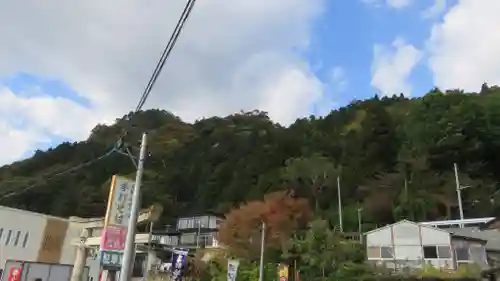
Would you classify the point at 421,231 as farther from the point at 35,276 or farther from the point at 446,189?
the point at 35,276

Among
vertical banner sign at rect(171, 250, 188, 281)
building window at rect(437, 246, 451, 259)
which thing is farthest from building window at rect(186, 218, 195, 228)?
building window at rect(437, 246, 451, 259)

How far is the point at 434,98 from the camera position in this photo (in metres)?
45.2

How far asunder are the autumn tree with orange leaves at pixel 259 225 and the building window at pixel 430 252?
350 inches

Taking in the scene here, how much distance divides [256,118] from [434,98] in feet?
106

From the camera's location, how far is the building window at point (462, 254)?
2484 cm

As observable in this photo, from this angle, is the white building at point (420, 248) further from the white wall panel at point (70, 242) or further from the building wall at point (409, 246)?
the white wall panel at point (70, 242)

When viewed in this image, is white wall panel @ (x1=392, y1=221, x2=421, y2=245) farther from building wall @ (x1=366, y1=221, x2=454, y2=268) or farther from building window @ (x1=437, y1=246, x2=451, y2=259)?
building window @ (x1=437, y1=246, x2=451, y2=259)

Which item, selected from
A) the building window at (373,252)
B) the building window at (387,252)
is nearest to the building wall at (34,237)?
the building window at (373,252)

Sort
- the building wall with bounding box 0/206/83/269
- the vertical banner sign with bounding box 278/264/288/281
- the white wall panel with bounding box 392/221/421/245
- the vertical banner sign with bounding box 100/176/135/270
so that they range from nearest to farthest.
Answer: the vertical banner sign with bounding box 100/176/135/270, the vertical banner sign with bounding box 278/264/288/281, the white wall panel with bounding box 392/221/421/245, the building wall with bounding box 0/206/83/269

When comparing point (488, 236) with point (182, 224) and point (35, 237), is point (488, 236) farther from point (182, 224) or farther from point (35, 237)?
point (35, 237)

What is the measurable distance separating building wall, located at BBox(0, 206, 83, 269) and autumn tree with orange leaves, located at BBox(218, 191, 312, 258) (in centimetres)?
1573

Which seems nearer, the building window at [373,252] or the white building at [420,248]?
the white building at [420,248]

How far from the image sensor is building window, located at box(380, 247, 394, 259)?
26947 millimetres

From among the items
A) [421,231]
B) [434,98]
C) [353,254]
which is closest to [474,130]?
[434,98]
